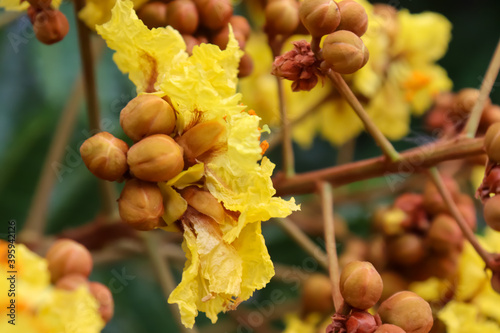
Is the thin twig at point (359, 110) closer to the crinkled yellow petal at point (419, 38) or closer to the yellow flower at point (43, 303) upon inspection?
the yellow flower at point (43, 303)

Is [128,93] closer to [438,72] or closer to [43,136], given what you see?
[43,136]

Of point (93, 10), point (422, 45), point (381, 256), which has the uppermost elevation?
point (93, 10)

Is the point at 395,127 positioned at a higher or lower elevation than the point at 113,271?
higher

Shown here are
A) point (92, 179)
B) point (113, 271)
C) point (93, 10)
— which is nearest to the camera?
point (93, 10)

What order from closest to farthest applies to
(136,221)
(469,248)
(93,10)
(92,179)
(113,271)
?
(136,221)
(93,10)
(469,248)
(113,271)
(92,179)

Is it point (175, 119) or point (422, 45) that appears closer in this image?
point (175, 119)

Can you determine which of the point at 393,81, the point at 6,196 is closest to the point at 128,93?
the point at 6,196

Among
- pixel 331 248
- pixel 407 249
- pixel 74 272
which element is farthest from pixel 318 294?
pixel 74 272
